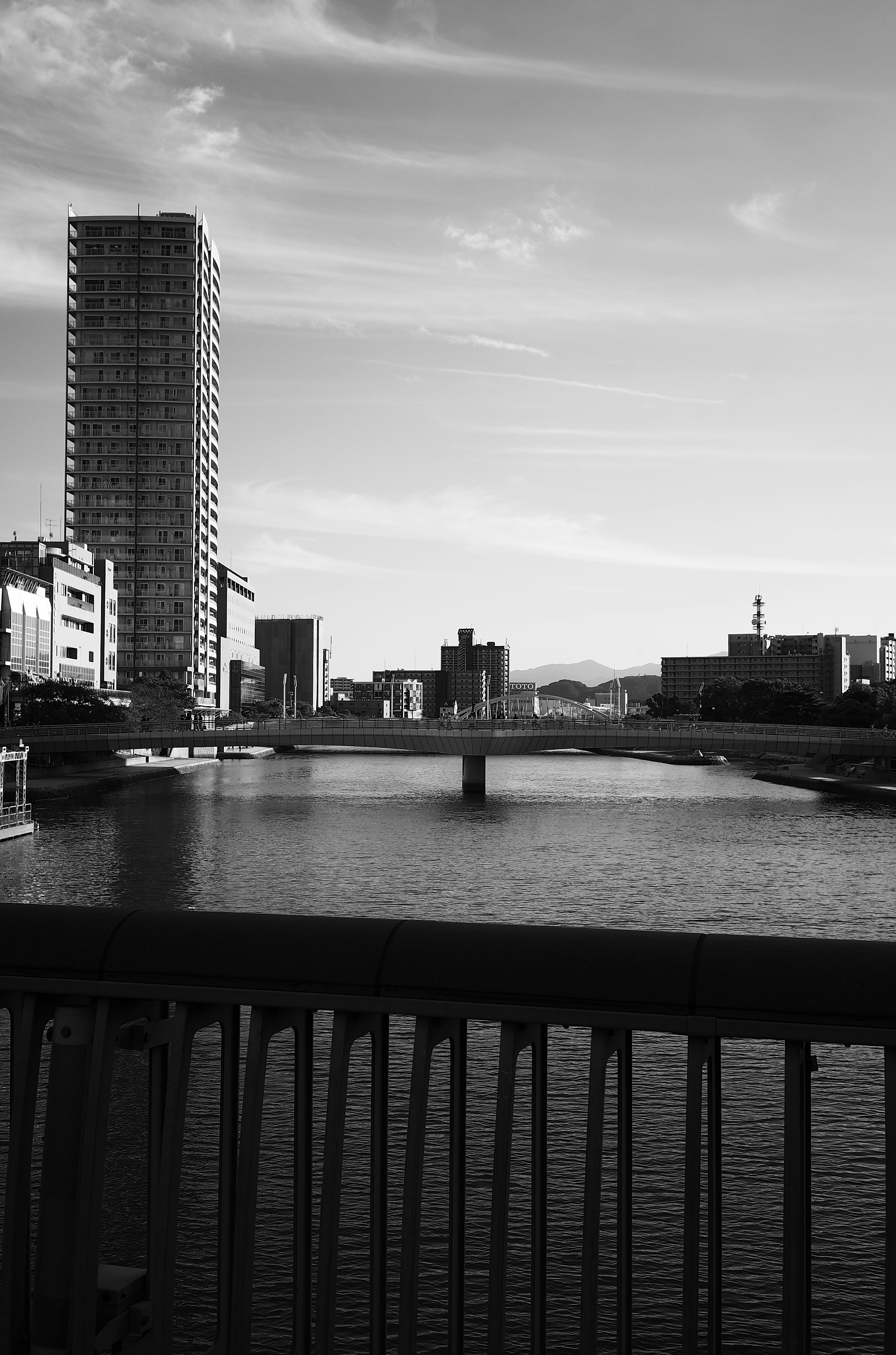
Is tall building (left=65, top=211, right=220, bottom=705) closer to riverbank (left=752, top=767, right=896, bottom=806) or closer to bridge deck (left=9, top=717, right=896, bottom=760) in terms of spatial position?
bridge deck (left=9, top=717, right=896, bottom=760)

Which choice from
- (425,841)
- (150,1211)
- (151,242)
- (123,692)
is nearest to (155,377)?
(151,242)

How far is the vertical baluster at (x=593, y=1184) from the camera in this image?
320 centimetres

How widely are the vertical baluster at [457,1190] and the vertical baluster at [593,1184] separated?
0.35m

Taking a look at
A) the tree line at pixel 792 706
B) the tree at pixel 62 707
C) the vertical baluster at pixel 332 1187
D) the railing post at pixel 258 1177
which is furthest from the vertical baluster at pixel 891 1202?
the tree line at pixel 792 706

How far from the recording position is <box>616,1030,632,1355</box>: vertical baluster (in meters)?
3.31

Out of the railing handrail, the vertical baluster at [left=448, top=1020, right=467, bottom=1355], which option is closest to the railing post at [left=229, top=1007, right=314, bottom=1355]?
the railing handrail

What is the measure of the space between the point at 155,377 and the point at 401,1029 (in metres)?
153

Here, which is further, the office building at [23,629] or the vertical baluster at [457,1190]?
the office building at [23,629]

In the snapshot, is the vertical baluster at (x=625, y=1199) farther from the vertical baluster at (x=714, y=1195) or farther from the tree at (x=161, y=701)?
the tree at (x=161, y=701)

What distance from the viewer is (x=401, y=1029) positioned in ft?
58.2

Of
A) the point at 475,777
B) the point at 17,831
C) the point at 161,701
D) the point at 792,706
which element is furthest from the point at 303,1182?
the point at 792,706

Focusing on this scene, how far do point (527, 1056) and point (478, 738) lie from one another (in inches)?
2269

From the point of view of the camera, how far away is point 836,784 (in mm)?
77500

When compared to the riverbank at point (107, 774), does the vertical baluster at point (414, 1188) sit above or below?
above
